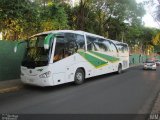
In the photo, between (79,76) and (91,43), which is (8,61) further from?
(91,43)

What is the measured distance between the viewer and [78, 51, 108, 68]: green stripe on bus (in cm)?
1447

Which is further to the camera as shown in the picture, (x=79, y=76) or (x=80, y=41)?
(x=80, y=41)

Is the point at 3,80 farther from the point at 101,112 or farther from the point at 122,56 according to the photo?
the point at 122,56

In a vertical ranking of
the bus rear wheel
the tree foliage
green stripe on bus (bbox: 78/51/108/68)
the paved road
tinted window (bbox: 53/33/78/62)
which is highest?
the tree foliage

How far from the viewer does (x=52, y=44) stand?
11.8 metres

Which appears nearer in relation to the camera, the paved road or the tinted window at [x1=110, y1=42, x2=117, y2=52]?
the paved road

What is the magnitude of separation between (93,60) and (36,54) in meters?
4.64

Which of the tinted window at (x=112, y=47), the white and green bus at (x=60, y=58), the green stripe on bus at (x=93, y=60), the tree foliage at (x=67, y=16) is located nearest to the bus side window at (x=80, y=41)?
the white and green bus at (x=60, y=58)

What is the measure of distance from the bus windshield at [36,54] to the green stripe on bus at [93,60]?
2.60 meters

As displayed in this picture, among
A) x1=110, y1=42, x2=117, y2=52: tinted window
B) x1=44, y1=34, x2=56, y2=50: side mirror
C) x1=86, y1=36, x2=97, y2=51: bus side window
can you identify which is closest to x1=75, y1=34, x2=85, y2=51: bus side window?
x1=86, y1=36, x2=97, y2=51: bus side window

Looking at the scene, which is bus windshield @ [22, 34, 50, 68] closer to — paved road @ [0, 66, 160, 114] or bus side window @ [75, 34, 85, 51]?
paved road @ [0, 66, 160, 114]

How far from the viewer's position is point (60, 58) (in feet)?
39.7

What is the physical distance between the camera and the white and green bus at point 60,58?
455 inches

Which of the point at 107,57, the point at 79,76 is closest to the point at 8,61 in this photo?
the point at 79,76
